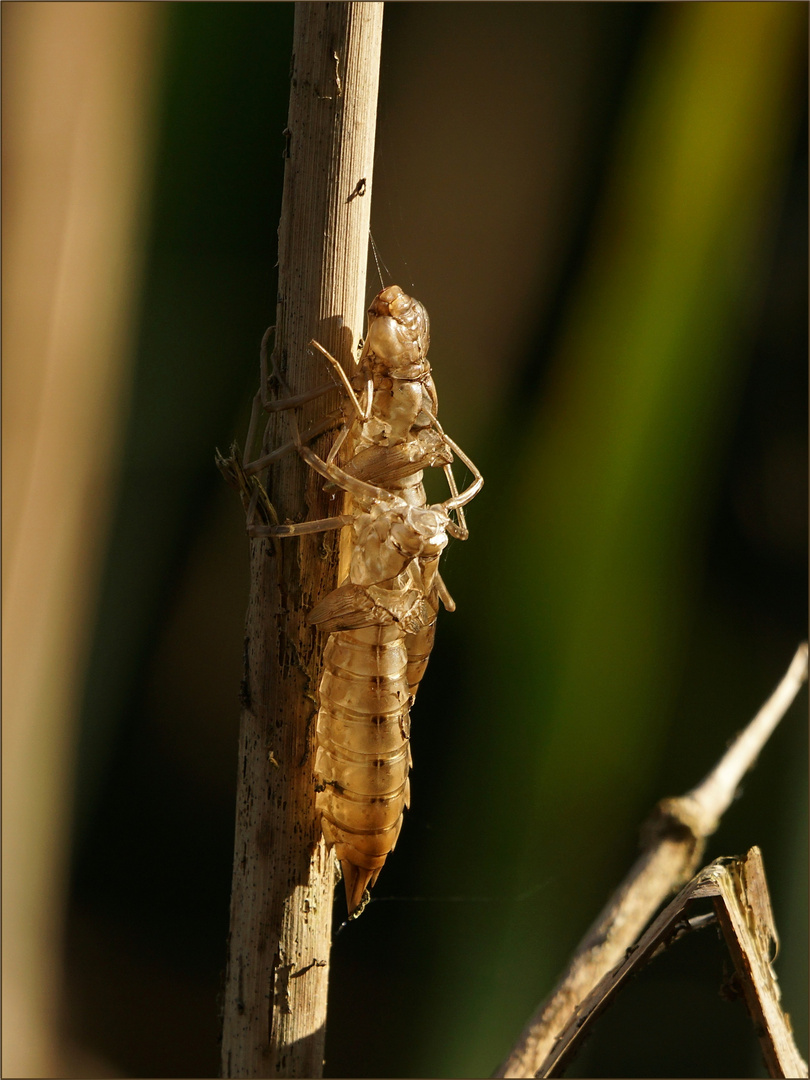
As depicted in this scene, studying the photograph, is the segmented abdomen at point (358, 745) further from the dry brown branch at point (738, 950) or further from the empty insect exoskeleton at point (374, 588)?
the dry brown branch at point (738, 950)

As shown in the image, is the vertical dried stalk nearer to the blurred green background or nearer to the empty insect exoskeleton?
the empty insect exoskeleton

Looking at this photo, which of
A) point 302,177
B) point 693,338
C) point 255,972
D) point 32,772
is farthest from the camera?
point 693,338

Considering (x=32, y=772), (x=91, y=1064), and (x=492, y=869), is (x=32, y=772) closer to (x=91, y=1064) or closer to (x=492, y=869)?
(x=91, y=1064)

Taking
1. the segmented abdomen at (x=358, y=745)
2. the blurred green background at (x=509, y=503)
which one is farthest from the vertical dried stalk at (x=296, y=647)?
the blurred green background at (x=509, y=503)

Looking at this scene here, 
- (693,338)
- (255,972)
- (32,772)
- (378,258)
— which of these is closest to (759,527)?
(693,338)

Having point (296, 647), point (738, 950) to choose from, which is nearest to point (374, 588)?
point (296, 647)

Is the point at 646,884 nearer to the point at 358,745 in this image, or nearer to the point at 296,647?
the point at 358,745
